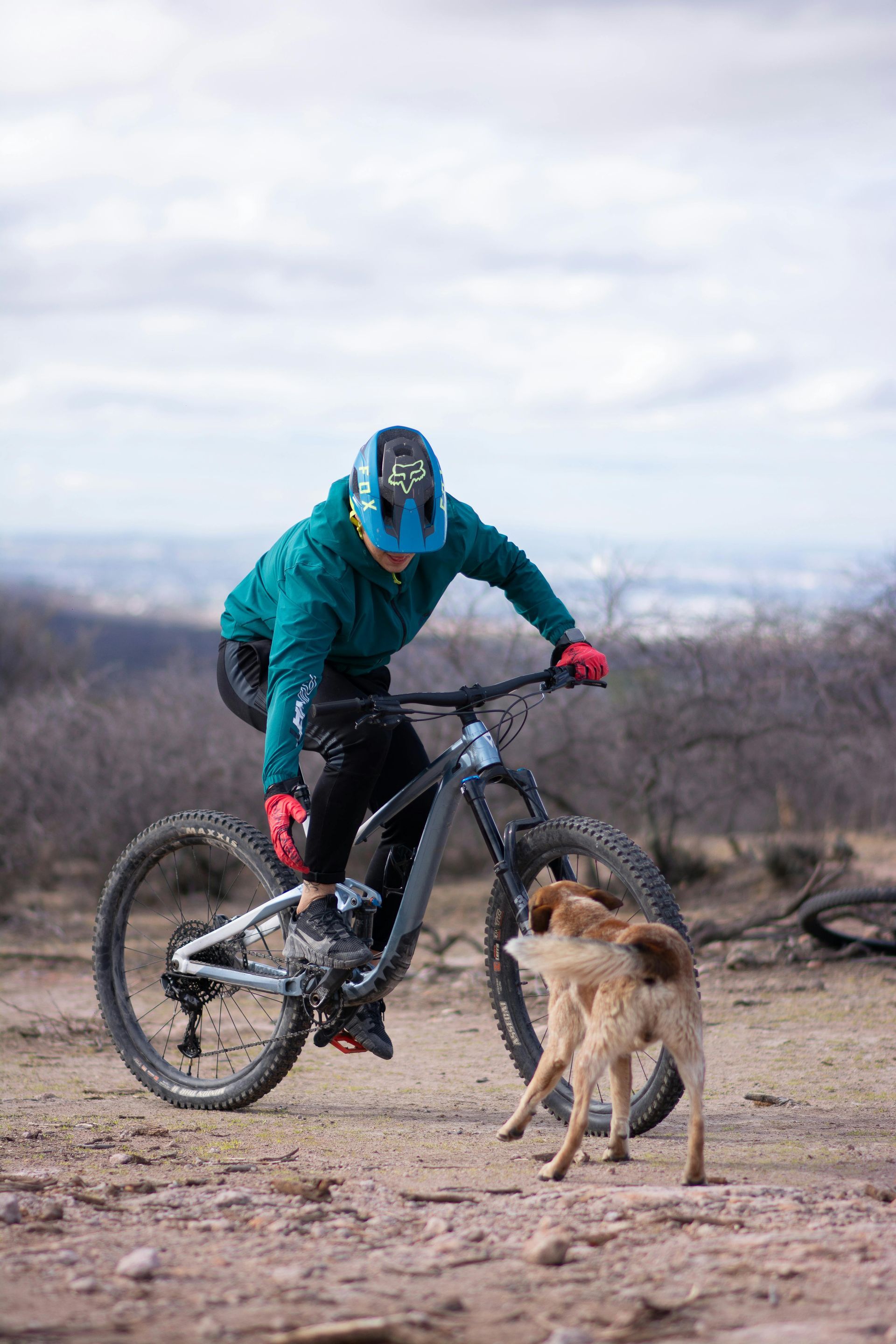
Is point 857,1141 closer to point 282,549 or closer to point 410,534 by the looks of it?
point 410,534

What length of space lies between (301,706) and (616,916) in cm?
126

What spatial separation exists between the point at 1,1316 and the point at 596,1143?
2154mm

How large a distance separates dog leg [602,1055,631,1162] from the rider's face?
1823 mm

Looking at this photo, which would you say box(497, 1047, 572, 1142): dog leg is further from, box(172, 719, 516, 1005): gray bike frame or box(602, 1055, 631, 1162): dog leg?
box(172, 719, 516, 1005): gray bike frame

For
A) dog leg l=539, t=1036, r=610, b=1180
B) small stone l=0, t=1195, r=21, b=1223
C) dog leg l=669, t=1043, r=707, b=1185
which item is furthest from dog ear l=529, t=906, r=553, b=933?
small stone l=0, t=1195, r=21, b=1223

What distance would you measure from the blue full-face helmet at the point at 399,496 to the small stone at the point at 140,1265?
2295mm

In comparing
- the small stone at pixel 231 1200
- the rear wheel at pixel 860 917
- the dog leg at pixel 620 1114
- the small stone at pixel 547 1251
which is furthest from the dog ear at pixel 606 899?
the rear wheel at pixel 860 917

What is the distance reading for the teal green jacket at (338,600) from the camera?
Result: 4391mm

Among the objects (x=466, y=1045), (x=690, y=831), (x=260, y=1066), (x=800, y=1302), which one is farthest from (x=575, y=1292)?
(x=690, y=831)

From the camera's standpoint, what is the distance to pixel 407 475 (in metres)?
4.37

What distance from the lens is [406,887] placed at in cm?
464

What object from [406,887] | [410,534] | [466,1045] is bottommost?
[466,1045]

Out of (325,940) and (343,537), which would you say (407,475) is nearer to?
(343,537)

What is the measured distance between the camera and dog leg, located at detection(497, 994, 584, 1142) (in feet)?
12.3
